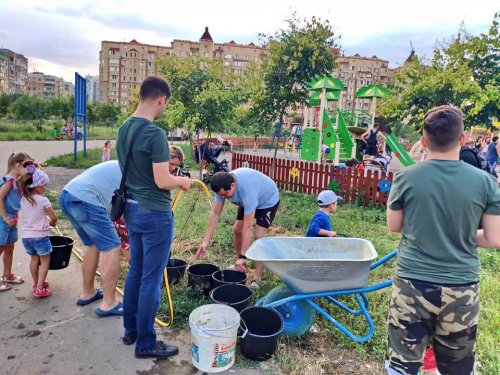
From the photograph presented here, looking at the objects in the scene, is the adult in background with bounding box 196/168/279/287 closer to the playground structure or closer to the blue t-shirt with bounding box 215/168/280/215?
the blue t-shirt with bounding box 215/168/280/215

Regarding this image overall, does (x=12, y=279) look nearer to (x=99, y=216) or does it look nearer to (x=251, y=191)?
(x=99, y=216)

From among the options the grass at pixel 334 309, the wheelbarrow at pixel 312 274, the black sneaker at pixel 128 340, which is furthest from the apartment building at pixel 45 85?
the wheelbarrow at pixel 312 274

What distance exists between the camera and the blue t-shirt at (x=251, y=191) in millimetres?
3561

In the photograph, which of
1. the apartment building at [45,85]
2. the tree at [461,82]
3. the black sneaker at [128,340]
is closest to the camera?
the black sneaker at [128,340]

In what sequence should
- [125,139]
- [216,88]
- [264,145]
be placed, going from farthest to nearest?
[264,145]
[216,88]
[125,139]

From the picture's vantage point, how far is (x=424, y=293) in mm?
1786

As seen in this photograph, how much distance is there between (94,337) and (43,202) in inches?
→ 53.3

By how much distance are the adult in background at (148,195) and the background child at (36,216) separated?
1311 mm

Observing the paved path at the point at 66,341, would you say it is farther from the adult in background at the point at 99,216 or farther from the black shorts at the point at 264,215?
the black shorts at the point at 264,215

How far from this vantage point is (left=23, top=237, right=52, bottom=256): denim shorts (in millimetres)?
3384

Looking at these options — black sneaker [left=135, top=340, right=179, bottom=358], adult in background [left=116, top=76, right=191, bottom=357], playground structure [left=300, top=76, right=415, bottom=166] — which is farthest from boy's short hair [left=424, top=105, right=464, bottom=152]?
playground structure [left=300, top=76, right=415, bottom=166]

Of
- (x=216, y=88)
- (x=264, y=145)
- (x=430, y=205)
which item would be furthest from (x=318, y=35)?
(x=264, y=145)

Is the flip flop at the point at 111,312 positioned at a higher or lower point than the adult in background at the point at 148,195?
lower

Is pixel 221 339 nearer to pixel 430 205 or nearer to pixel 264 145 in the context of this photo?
pixel 430 205
